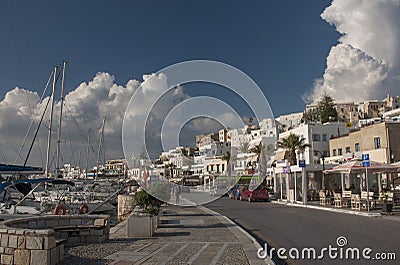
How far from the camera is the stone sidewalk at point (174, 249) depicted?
28.9 feet

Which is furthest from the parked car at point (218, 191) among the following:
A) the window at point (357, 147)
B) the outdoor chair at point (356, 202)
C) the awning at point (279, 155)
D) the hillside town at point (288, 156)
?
the outdoor chair at point (356, 202)

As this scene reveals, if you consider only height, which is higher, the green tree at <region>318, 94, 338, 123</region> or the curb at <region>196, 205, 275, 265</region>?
the green tree at <region>318, 94, 338, 123</region>

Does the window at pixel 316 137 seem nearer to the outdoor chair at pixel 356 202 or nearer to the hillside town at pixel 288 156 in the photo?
the hillside town at pixel 288 156

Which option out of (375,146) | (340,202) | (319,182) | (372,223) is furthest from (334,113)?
(372,223)

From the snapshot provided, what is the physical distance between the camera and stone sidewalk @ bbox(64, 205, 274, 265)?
881cm

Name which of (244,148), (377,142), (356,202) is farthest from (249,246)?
(244,148)

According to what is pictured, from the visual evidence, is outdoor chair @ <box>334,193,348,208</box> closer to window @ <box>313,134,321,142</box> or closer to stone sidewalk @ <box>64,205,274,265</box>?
stone sidewalk @ <box>64,205,274,265</box>

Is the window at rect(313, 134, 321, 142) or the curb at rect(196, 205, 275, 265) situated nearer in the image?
the curb at rect(196, 205, 275, 265)

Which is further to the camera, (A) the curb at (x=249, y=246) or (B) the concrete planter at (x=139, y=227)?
(B) the concrete planter at (x=139, y=227)

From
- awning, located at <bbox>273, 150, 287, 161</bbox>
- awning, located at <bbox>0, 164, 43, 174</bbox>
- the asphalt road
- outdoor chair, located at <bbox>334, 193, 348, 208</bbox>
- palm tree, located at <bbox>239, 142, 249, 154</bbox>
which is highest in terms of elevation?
palm tree, located at <bbox>239, 142, 249, 154</bbox>

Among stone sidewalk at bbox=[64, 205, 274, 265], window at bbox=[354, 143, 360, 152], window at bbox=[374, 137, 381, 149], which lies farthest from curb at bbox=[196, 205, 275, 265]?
window at bbox=[354, 143, 360, 152]

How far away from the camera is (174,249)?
33.9 ft

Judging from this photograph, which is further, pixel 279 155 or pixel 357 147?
pixel 279 155

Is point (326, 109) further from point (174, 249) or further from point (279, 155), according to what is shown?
point (174, 249)
